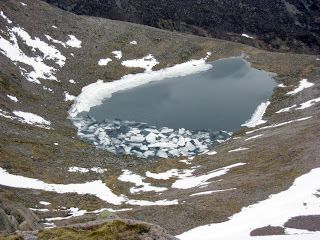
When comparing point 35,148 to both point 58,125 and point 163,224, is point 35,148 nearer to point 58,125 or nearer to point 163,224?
point 58,125

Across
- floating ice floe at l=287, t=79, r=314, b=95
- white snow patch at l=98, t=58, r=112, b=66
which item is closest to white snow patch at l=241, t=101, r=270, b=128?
floating ice floe at l=287, t=79, r=314, b=95

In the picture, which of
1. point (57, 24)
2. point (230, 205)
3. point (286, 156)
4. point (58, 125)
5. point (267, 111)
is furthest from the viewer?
point (57, 24)

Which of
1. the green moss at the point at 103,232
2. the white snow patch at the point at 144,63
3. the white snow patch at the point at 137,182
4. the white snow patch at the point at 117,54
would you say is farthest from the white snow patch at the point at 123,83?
the green moss at the point at 103,232

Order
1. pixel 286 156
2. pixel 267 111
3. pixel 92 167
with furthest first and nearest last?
pixel 267 111, pixel 92 167, pixel 286 156

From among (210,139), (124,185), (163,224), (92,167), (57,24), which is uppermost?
(57,24)

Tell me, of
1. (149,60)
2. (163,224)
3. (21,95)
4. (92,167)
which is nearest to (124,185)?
(92,167)

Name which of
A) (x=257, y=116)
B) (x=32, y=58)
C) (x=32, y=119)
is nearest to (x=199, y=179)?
(x=32, y=119)

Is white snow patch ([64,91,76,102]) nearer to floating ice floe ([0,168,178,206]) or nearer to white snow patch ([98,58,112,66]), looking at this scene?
white snow patch ([98,58,112,66])

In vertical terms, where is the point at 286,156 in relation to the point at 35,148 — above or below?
below
